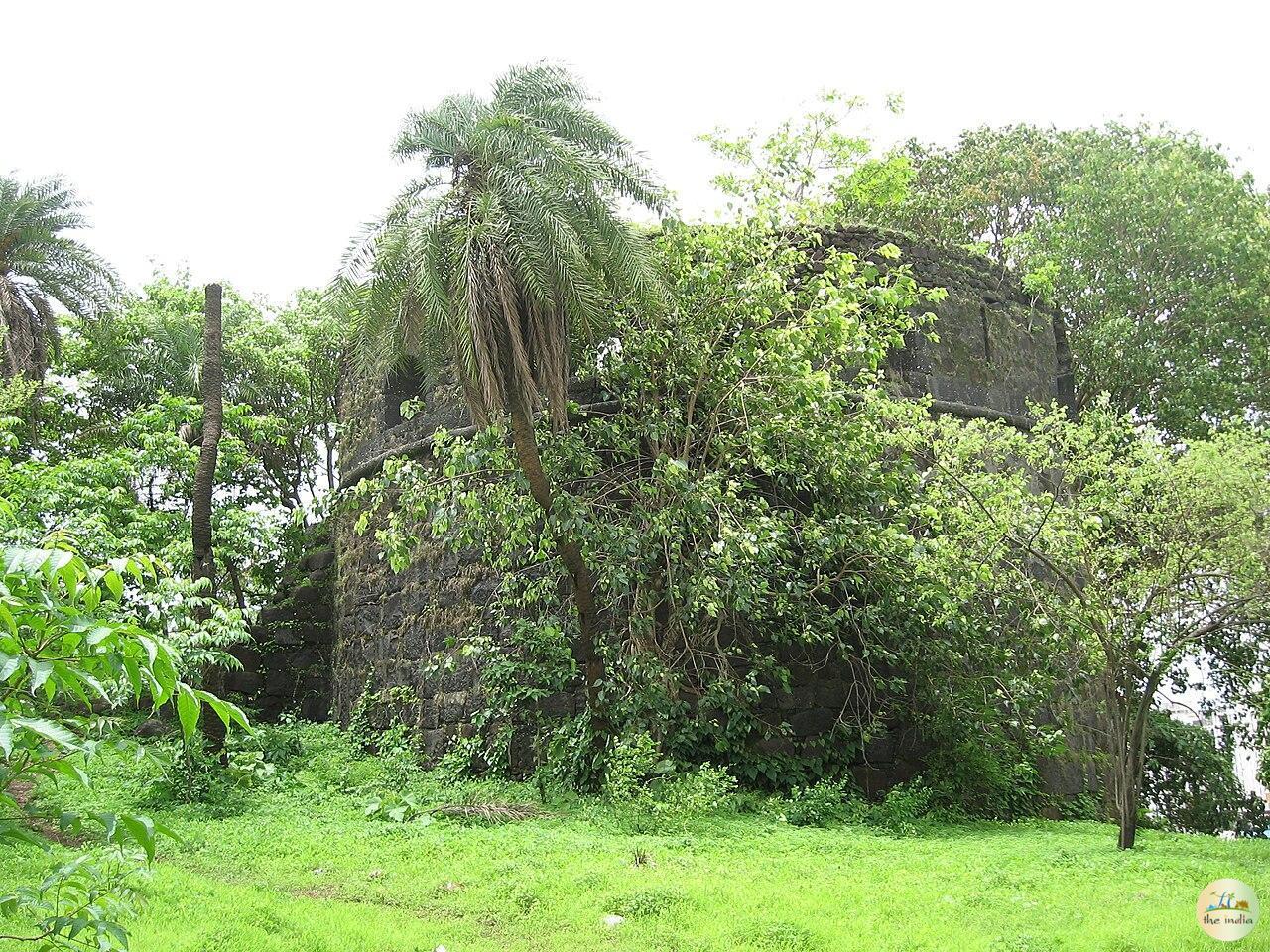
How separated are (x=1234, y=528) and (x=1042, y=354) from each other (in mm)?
5722

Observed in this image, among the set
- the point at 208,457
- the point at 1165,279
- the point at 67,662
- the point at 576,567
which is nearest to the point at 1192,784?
the point at 1165,279

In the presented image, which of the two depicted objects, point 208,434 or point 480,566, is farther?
point 480,566

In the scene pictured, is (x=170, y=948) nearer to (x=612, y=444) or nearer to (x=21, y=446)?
(x=612, y=444)

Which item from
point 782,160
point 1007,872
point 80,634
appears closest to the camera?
point 80,634

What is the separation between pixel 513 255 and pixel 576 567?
2.41 meters

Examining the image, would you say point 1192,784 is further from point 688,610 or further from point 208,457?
point 208,457

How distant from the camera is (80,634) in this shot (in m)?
1.98

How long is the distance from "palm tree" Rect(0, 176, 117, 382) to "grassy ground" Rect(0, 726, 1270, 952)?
12008 millimetres

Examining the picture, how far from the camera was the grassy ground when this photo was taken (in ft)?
16.1

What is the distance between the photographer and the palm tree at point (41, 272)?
17531 millimetres

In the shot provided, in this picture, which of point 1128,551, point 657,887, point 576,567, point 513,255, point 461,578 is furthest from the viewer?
point 461,578

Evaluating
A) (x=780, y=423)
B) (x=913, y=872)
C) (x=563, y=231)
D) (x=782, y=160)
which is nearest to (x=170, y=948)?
(x=913, y=872)

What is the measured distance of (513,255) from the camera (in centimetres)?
825

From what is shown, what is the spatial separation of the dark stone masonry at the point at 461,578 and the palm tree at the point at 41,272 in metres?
6.79
